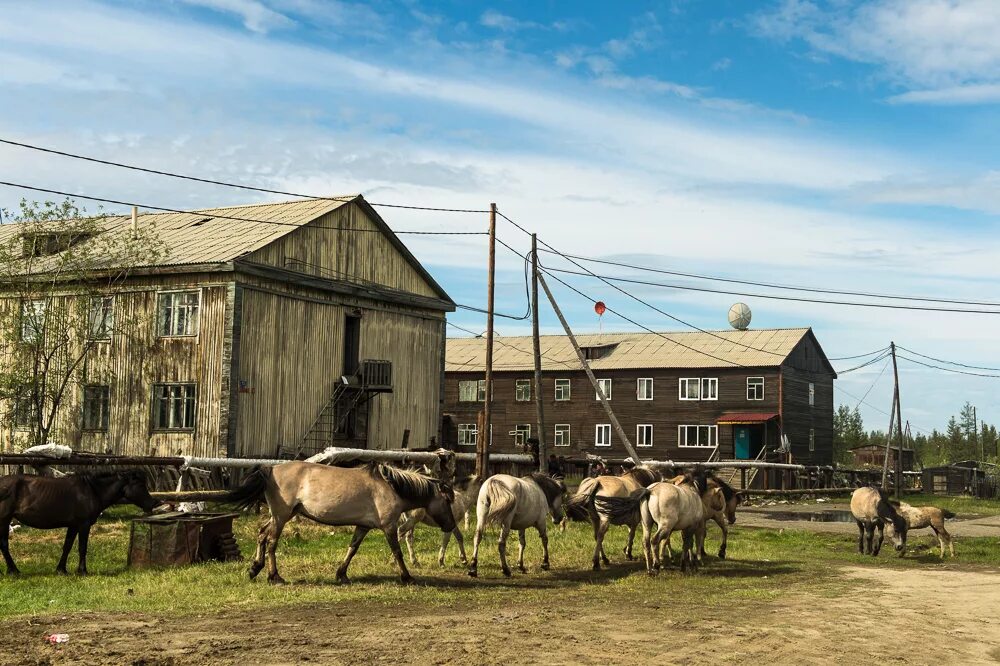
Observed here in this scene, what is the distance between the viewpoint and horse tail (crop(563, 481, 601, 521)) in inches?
762

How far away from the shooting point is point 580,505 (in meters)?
19.4

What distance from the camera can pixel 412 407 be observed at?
4150 centimetres

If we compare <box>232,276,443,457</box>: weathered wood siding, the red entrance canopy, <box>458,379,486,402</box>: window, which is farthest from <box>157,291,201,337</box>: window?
<box>458,379,486,402</box>: window

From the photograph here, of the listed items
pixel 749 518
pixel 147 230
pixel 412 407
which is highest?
pixel 147 230

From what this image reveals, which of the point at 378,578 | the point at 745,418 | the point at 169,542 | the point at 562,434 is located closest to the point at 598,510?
the point at 378,578

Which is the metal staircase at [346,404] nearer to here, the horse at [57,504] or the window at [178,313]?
the window at [178,313]

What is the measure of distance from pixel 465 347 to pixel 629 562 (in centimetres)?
5490

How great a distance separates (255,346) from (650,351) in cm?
3729

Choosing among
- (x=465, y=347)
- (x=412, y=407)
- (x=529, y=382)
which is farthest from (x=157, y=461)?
(x=465, y=347)

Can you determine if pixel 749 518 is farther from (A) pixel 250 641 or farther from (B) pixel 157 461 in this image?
(A) pixel 250 641

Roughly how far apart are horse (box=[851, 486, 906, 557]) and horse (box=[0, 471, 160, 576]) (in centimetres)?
1529

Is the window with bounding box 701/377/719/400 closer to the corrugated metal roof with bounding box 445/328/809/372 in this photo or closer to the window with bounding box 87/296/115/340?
the corrugated metal roof with bounding box 445/328/809/372

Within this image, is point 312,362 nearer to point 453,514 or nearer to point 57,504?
point 453,514

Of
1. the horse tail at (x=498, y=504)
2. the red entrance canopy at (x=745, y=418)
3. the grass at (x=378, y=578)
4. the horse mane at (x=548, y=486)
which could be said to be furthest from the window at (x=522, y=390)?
the horse tail at (x=498, y=504)
